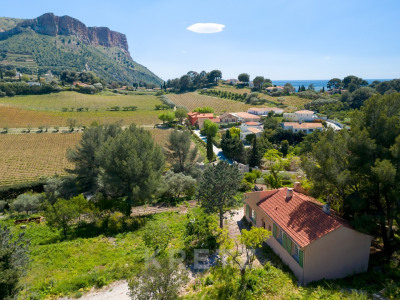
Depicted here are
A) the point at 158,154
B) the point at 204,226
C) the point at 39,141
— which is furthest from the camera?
the point at 39,141

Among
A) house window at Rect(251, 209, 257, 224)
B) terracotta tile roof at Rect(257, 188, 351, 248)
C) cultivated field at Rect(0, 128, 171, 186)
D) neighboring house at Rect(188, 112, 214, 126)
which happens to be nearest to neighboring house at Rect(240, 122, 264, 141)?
neighboring house at Rect(188, 112, 214, 126)

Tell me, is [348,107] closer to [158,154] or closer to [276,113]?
[276,113]

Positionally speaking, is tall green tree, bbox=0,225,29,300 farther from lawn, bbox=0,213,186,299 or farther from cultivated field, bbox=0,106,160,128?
cultivated field, bbox=0,106,160,128

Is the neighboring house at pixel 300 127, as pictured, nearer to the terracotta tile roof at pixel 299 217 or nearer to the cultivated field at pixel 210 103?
the cultivated field at pixel 210 103

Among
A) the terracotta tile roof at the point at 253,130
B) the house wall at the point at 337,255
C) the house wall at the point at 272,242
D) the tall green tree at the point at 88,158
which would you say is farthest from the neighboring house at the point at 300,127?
the house wall at the point at 337,255

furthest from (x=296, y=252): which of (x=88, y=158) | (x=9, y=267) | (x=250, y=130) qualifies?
(x=250, y=130)

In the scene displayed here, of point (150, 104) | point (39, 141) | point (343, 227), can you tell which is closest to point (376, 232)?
point (343, 227)
